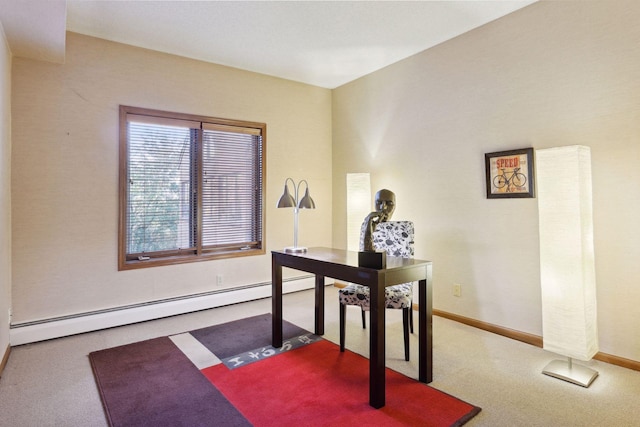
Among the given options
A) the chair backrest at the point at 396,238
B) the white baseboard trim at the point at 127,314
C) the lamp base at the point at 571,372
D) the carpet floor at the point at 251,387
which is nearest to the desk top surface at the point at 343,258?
the chair backrest at the point at 396,238

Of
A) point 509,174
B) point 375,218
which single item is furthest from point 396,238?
point 509,174

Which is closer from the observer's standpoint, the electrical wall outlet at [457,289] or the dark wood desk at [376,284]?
the dark wood desk at [376,284]

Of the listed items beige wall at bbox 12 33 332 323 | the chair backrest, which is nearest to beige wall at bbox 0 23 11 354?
beige wall at bbox 12 33 332 323

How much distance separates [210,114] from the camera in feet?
13.5

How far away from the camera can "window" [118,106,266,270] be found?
12.1ft

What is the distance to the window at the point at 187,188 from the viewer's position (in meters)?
3.68

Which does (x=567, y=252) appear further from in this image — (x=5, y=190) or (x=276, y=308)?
(x=5, y=190)

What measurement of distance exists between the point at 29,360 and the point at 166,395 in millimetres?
1386

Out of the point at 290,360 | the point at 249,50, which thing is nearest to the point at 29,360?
the point at 290,360

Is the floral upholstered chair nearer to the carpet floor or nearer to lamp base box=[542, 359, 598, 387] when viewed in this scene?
the carpet floor

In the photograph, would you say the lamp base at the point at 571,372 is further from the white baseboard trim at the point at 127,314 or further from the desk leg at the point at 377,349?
the white baseboard trim at the point at 127,314

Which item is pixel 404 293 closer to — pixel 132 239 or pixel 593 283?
pixel 593 283

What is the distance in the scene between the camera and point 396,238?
319 cm

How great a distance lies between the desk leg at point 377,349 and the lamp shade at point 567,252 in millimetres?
1278
